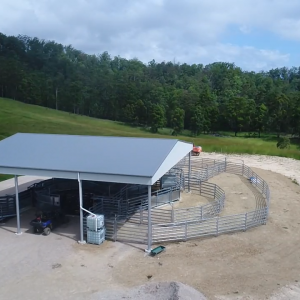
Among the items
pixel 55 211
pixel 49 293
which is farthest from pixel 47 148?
pixel 49 293

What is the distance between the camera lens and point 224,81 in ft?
379

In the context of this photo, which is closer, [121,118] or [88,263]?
[88,263]

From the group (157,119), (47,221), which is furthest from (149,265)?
(157,119)

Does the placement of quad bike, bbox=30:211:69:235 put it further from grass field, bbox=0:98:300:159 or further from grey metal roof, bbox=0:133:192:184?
grass field, bbox=0:98:300:159

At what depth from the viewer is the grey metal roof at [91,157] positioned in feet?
55.1

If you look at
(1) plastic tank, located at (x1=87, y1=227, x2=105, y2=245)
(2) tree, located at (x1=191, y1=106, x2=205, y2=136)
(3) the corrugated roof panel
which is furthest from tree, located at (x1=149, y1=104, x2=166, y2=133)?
(1) plastic tank, located at (x1=87, y1=227, x2=105, y2=245)

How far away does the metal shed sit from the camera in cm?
1667

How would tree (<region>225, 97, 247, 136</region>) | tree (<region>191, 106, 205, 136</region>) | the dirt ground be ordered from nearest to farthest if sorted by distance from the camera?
the dirt ground
tree (<region>191, 106, 205, 136</region>)
tree (<region>225, 97, 247, 136</region>)

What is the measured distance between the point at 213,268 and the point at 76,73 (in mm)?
120909

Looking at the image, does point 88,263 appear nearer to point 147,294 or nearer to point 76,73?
point 147,294

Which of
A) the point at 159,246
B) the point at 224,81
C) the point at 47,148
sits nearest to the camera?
the point at 159,246

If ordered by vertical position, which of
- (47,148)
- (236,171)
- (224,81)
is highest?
(224,81)

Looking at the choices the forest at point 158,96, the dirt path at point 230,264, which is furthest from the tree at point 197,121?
the dirt path at point 230,264

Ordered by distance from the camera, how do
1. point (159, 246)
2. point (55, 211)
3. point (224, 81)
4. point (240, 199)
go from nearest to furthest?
point (159, 246)
point (55, 211)
point (240, 199)
point (224, 81)
